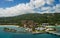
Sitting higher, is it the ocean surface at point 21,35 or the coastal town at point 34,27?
the coastal town at point 34,27

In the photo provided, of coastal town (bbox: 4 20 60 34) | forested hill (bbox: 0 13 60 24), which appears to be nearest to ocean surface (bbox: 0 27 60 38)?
coastal town (bbox: 4 20 60 34)

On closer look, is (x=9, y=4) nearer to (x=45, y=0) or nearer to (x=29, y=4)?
Answer: (x=29, y=4)

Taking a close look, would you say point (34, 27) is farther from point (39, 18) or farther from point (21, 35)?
point (21, 35)

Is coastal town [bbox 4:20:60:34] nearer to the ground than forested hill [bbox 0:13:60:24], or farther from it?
nearer to the ground

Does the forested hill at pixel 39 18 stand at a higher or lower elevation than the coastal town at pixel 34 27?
higher

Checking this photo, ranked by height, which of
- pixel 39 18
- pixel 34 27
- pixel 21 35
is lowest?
pixel 21 35

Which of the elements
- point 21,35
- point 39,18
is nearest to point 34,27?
point 39,18

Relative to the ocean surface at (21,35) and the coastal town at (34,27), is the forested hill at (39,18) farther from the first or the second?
the ocean surface at (21,35)

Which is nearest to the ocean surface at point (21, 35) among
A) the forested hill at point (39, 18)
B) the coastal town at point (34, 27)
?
Result: the coastal town at point (34, 27)

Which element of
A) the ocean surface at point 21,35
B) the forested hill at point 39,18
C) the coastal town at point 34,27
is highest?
the forested hill at point 39,18

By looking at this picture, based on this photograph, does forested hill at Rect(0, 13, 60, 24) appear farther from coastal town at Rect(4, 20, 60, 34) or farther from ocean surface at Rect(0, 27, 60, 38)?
ocean surface at Rect(0, 27, 60, 38)

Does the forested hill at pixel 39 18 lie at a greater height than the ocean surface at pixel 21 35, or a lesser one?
greater

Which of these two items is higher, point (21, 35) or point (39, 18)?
point (39, 18)
